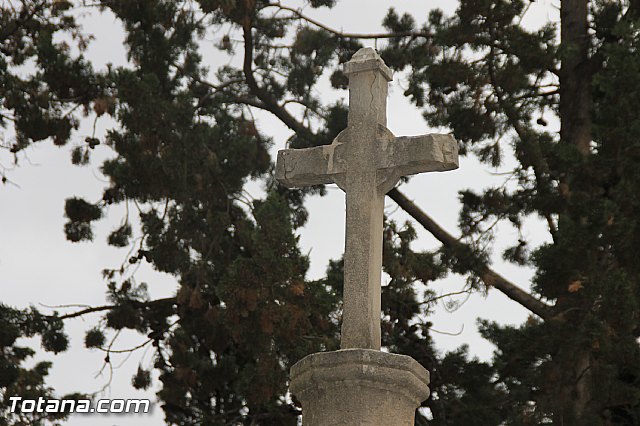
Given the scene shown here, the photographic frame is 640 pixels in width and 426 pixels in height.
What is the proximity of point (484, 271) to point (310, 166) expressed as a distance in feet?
18.5

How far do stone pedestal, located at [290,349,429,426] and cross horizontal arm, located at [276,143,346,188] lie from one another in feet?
3.58

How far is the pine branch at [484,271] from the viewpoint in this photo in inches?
462

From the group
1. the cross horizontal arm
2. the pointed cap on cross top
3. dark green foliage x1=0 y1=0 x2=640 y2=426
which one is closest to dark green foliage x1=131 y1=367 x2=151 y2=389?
dark green foliage x1=0 y1=0 x2=640 y2=426

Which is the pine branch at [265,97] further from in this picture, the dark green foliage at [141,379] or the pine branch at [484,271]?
the dark green foliage at [141,379]

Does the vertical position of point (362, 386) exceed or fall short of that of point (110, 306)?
it falls short

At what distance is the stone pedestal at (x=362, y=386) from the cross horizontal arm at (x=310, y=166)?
3.58 ft

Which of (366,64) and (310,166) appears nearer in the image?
(366,64)

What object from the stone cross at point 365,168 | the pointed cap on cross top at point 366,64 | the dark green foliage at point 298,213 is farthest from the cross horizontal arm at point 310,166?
the dark green foliage at point 298,213

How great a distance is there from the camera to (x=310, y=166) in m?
6.39

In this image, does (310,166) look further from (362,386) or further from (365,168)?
(362,386)

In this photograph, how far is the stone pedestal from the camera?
18.1 ft

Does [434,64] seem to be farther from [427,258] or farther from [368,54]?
[368,54]

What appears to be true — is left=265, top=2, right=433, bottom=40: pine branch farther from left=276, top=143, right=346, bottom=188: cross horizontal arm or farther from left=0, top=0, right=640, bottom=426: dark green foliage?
left=276, top=143, right=346, bottom=188: cross horizontal arm

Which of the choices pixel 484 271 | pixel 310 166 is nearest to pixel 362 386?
pixel 310 166
